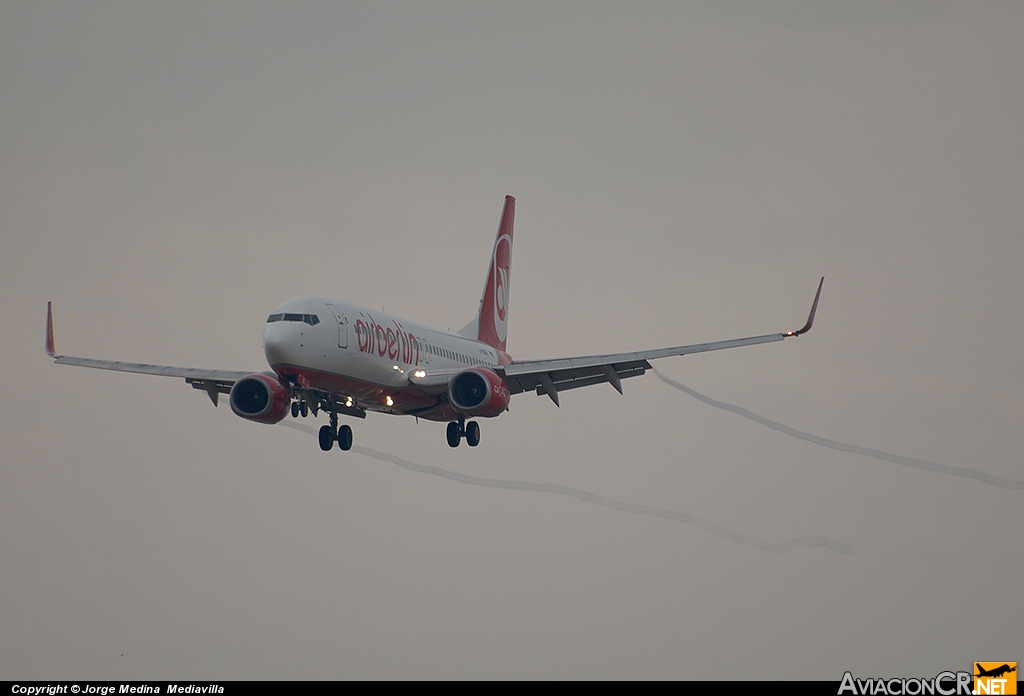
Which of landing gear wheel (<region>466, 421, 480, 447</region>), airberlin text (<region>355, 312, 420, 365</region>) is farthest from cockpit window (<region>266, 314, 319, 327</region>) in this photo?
landing gear wheel (<region>466, 421, 480, 447</region>)

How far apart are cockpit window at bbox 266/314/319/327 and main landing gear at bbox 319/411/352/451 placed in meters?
6.09

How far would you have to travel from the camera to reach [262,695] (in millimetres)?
51812

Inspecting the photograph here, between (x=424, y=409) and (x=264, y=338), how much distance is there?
985cm

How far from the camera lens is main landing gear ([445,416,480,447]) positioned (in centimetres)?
5681

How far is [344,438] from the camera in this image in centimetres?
5309

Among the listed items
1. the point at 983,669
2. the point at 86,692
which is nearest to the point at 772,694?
the point at 983,669

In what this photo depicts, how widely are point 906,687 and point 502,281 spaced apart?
103ft

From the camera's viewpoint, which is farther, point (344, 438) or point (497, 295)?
point (497, 295)

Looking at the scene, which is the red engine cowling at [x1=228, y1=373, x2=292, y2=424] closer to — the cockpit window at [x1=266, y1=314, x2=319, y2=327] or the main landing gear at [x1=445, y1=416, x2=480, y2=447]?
the cockpit window at [x1=266, y1=314, x2=319, y2=327]

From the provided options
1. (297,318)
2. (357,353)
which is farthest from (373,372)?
(297,318)

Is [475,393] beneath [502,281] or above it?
beneath

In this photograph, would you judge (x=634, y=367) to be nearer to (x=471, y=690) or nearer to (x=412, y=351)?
(x=412, y=351)

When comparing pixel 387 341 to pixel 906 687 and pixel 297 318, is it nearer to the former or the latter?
pixel 297 318

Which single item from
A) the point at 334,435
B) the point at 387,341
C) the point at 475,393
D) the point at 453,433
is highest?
the point at 387,341
